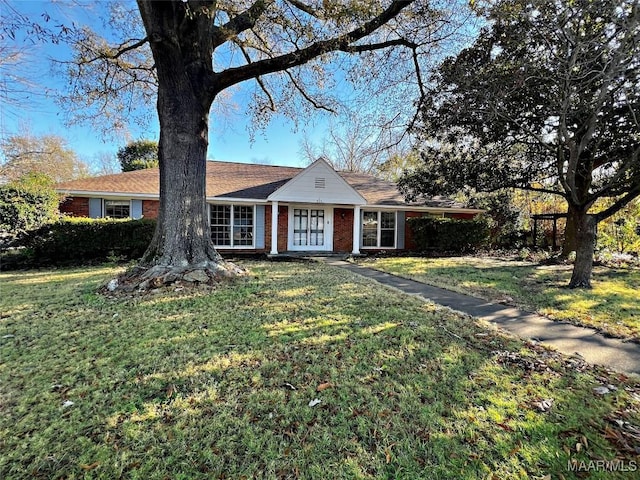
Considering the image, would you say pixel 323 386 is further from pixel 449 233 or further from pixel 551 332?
pixel 449 233

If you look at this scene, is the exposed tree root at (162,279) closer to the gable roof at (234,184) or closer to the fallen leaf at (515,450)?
the fallen leaf at (515,450)

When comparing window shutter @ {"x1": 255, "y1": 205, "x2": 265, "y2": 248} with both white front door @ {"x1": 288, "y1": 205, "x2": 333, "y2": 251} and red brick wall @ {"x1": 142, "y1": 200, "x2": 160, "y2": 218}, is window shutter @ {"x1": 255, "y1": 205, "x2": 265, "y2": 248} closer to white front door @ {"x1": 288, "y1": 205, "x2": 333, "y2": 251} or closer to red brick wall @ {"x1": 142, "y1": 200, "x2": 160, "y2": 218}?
white front door @ {"x1": 288, "y1": 205, "x2": 333, "y2": 251}

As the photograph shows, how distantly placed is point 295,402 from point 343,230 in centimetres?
1317

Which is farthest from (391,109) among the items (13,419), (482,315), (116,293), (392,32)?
(13,419)

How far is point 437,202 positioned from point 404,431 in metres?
16.2

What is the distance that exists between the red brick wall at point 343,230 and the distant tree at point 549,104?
4.82 metres

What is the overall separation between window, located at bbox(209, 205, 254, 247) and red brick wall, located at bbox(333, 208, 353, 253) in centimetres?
413

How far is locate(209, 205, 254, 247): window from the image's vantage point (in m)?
13.8

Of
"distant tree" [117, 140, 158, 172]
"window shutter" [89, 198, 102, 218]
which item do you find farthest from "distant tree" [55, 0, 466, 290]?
"distant tree" [117, 140, 158, 172]

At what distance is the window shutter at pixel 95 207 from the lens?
480 inches

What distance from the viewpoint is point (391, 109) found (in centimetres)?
975

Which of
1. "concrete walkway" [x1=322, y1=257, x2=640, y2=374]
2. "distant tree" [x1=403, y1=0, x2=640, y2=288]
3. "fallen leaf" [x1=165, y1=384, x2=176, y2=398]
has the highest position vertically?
"distant tree" [x1=403, y1=0, x2=640, y2=288]

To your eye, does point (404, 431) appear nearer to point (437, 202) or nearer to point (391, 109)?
point (391, 109)

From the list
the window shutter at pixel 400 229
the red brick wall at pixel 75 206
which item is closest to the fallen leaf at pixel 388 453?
the red brick wall at pixel 75 206
